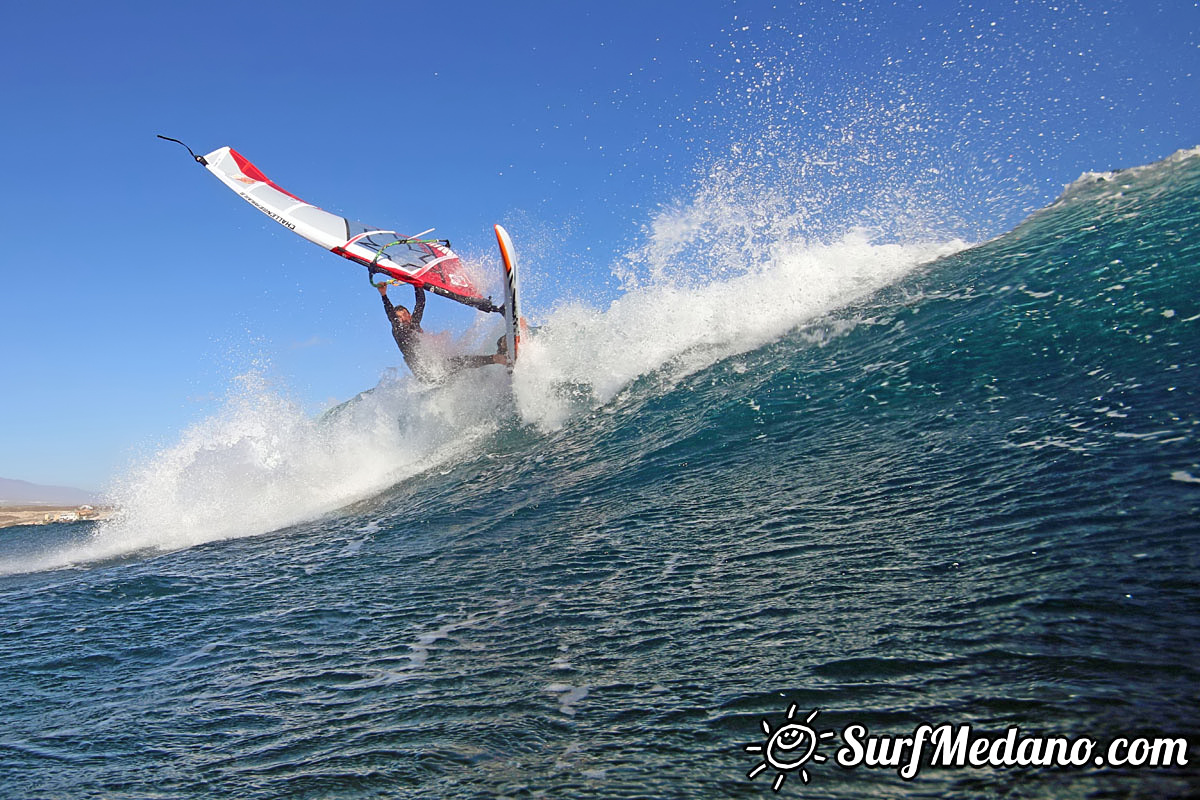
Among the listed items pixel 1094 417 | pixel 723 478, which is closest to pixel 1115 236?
pixel 1094 417

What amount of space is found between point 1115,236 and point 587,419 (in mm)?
7026

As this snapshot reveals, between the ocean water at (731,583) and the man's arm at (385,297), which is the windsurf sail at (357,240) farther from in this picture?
the ocean water at (731,583)

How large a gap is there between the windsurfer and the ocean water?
63.5 inches

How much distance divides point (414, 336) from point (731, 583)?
8.30m

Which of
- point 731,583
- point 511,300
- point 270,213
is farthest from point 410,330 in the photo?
point 731,583

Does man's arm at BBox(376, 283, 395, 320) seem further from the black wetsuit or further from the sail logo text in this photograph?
the sail logo text

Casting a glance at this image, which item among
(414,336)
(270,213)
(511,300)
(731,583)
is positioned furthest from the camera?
(270,213)

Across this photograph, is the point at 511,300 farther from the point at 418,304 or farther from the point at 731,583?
the point at 731,583

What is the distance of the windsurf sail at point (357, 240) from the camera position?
10930mm

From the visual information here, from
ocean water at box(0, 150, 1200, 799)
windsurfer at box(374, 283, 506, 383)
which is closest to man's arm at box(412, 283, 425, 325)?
windsurfer at box(374, 283, 506, 383)

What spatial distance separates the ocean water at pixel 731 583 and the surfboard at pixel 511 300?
144 cm

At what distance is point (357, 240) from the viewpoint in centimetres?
1146

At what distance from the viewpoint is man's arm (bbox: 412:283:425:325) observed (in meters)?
10.9

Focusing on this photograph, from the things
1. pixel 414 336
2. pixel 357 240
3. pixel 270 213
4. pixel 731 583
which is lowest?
pixel 731 583
